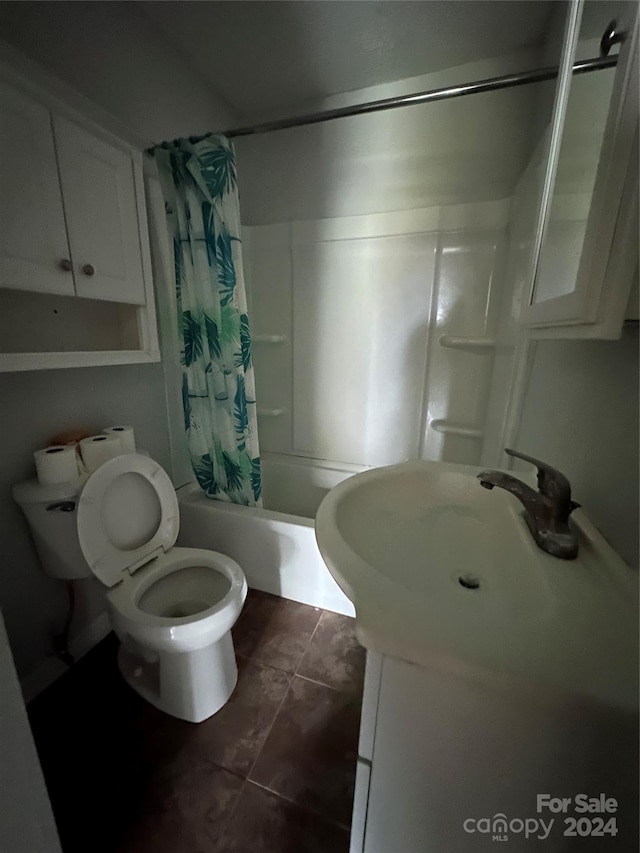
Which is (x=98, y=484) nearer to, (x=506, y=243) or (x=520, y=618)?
(x=520, y=618)

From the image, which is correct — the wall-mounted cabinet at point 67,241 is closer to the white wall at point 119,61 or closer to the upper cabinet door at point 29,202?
the upper cabinet door at point 29,202

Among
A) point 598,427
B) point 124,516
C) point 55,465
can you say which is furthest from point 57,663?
point 598,427

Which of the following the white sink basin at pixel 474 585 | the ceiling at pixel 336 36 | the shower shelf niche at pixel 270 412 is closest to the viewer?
the white sink basin at pixel 474 585

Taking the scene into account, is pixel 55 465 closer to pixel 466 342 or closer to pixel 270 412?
pixel 270 412

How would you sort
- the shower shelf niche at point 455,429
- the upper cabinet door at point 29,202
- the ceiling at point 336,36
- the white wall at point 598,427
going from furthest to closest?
1. the shower shelf niche at point 455,429
2. the ceiling at point 336,36
3. the upper cabinet door at point 29,202
4. the white wall at point 598,427

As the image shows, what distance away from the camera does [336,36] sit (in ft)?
4.18

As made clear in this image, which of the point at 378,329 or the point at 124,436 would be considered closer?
the point at 124,436

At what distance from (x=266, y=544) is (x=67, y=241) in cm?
131

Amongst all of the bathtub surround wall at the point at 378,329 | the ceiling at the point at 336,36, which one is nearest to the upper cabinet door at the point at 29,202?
the ceiling at the point at 336,36

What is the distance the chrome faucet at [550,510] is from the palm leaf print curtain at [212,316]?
1.12 m

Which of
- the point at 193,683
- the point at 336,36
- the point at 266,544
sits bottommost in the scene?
the point at 193,683

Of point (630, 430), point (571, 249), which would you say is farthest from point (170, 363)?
point (630, 430)

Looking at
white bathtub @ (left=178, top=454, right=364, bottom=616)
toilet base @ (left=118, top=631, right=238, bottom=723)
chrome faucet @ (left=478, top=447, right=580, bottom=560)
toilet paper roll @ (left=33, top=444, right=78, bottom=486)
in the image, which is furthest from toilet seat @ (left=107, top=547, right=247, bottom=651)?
chrome faucet @ (left=478, top=447, right=580, bottom=560)

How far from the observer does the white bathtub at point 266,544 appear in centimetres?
140
